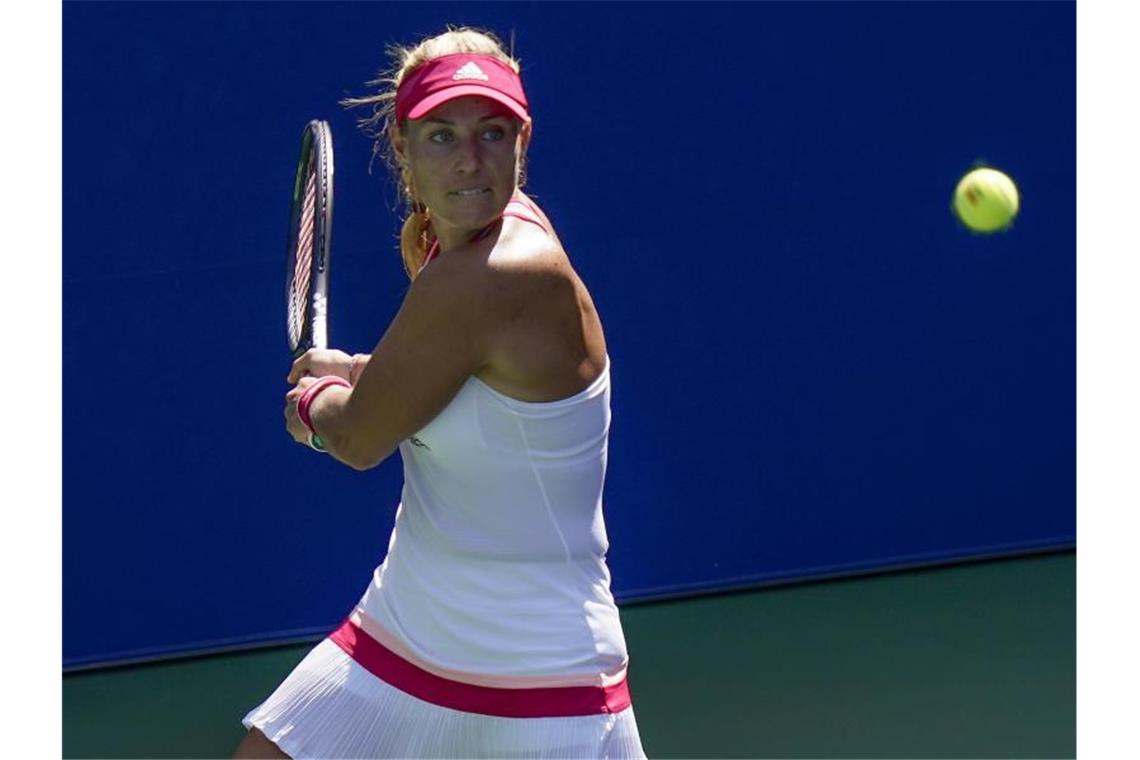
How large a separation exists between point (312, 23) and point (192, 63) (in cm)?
32

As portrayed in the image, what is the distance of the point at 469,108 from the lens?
2.38 meters

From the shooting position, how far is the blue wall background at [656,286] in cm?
473

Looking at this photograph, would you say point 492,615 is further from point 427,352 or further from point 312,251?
point 312,251

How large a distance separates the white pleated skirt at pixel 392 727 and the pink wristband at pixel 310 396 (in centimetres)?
32

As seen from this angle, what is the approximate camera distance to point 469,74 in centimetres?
238

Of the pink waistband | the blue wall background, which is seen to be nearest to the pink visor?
the pink waistband

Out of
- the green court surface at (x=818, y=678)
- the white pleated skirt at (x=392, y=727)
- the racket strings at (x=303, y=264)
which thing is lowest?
the green court surface at (x=818, y=678)

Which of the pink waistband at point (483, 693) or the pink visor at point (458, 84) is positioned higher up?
the pink visor at point (458, 84)

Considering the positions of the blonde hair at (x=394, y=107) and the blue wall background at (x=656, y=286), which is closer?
the blonde hair at (x=394, y=107)

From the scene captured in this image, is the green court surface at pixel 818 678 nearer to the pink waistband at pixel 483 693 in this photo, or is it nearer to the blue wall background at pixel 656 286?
the blue wall background at pixel 656 286

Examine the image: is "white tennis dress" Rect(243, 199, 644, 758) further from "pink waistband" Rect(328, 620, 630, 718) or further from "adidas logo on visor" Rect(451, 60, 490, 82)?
"adidas logo on visor" Rect(451, 60, 490, 82)

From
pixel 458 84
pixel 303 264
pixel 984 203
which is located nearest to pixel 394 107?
pixel 458 84

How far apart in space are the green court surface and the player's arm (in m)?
1.99

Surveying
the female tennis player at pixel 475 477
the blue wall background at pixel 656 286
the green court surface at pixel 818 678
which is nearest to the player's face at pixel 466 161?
the female tennis player at pixel 475 477
